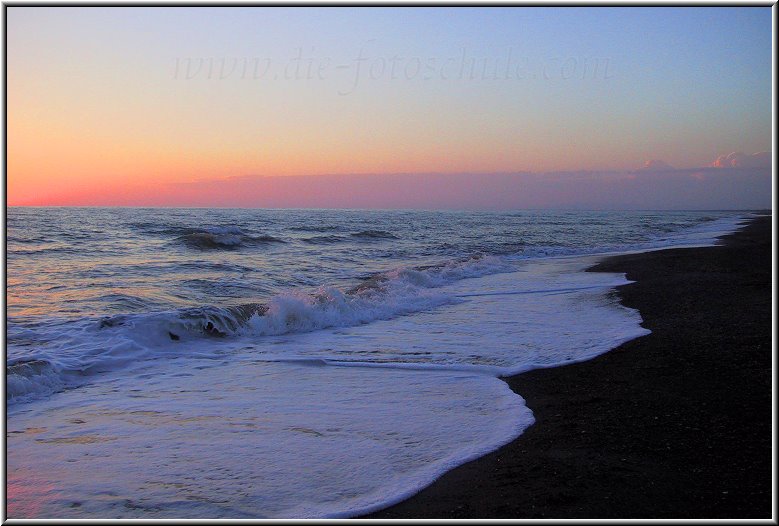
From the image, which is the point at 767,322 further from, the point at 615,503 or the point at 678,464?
the point at 615,503

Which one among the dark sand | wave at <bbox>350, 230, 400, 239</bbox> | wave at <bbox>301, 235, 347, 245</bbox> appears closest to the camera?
the dark sand

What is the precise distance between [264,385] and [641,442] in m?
3.19

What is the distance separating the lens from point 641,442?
12.5 ft

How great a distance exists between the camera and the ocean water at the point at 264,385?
3.44 metres

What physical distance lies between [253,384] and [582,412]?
112 inches

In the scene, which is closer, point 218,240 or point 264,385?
point 264,385

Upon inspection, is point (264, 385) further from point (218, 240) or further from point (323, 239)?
point (323, 239)

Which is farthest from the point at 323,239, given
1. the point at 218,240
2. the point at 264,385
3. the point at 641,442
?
the point at 641,442

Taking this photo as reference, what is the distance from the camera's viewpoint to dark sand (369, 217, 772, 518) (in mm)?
3053

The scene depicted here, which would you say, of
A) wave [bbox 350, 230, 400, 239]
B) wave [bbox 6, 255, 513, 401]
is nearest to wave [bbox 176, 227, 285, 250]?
wave [bbox 350, 230, 400, 239]

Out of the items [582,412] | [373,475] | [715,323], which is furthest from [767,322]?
[373,475]

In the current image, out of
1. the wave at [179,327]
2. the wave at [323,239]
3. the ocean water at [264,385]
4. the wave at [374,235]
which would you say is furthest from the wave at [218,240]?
the wave at [179,327]

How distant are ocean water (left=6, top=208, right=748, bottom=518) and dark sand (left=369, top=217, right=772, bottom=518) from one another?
9.2 inches

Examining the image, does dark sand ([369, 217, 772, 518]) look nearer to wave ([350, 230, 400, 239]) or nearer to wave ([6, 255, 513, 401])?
wave ([6, 255, 513, 401])
